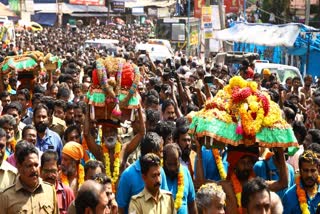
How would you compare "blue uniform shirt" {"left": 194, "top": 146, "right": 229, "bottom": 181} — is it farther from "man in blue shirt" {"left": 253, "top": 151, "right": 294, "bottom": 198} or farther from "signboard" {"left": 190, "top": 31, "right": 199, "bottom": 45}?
"signboard" {"left": 190, "top": 31, "right": 199, "bottom": 45}

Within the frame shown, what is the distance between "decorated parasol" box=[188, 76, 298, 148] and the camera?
7.27m

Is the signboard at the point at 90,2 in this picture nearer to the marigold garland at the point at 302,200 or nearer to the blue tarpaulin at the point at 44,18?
the blue tarpaulin at the point at 44,18

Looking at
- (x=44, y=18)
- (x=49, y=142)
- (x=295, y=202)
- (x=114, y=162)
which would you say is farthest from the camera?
(x=44, y=18)

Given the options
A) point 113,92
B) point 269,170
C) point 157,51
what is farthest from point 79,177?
point 157,51

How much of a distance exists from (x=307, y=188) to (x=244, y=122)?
0.73m

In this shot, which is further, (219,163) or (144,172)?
(219,163)

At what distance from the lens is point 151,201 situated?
668 centimetres

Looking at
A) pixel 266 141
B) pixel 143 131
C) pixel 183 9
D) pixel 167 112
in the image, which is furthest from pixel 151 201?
pixel 183 9

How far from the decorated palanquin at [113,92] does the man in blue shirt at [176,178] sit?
1599 mm

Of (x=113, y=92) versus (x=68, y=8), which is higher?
(x=113, y=92)

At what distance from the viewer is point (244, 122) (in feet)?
23.9

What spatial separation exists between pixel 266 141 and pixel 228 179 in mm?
435

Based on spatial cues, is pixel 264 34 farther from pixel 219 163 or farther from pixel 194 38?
pixel 219 163

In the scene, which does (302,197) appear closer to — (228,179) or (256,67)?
(228,179)
